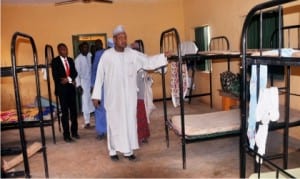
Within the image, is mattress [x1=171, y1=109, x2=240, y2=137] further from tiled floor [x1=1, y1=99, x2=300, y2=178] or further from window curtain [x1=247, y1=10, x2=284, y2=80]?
window curtain [x1=247, y1=10, x2=284, y2=80]

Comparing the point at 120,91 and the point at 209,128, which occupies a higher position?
the point at 120,91

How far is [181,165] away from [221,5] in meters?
3.65

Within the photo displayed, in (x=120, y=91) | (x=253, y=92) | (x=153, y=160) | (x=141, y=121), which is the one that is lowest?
(x=153, y=160)

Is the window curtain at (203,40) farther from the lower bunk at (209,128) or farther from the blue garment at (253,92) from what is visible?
the blue garment at (253,92)

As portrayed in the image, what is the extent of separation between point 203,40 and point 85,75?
2.83m

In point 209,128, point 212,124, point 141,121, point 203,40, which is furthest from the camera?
point 203,40

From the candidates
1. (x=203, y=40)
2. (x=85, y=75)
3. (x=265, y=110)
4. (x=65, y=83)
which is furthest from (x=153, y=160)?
(x=203, y=40)

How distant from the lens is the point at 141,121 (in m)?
4.32

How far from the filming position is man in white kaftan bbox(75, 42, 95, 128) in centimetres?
552

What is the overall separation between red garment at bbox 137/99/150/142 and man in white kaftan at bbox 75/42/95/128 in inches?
63.4

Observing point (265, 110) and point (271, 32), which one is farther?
point (271, 32)

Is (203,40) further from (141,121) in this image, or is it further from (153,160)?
(153,160)

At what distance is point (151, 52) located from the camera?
25.9 feet

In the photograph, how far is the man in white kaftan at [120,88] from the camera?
354 centimetres
